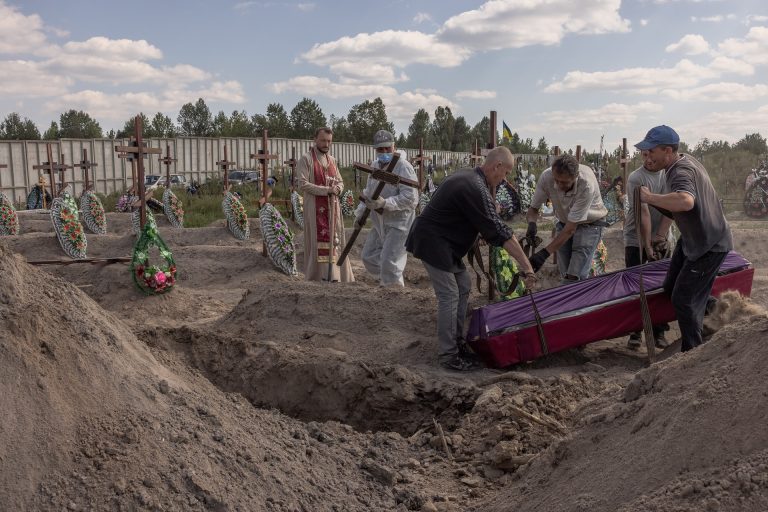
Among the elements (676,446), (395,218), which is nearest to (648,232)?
(395,218)

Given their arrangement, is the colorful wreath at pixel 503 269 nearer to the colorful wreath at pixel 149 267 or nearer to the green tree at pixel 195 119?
the colorful wreath at pixel 149 267

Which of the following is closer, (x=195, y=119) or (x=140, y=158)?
(x=140, y=158)

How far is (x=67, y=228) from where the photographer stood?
10898 millimetres

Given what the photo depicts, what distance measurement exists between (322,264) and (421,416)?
4098 mm

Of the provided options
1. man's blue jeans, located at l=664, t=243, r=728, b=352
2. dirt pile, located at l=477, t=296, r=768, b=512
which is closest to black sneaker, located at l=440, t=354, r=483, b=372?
man's blue jeans, located at l=664, t=243, r=728, b=352

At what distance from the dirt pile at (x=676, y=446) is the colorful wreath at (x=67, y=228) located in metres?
9.27

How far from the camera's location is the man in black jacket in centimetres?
490

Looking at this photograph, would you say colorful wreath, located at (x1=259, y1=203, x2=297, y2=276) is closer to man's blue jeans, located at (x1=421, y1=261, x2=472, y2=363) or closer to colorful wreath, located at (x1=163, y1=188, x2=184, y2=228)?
man's blue jeans, located at (x1=421, y1=261, x2=472, y2=363)

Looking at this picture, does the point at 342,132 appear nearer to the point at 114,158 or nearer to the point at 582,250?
the point at 114,158

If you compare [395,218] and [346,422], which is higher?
[395,218]

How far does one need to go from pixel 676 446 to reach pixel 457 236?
2776 millimetres

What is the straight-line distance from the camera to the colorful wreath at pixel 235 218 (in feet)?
44.5

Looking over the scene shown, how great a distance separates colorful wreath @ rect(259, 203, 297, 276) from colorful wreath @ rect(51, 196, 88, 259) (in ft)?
9.48

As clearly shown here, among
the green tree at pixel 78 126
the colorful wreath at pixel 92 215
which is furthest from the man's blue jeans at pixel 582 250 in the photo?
the green tree at pixel 78 126
